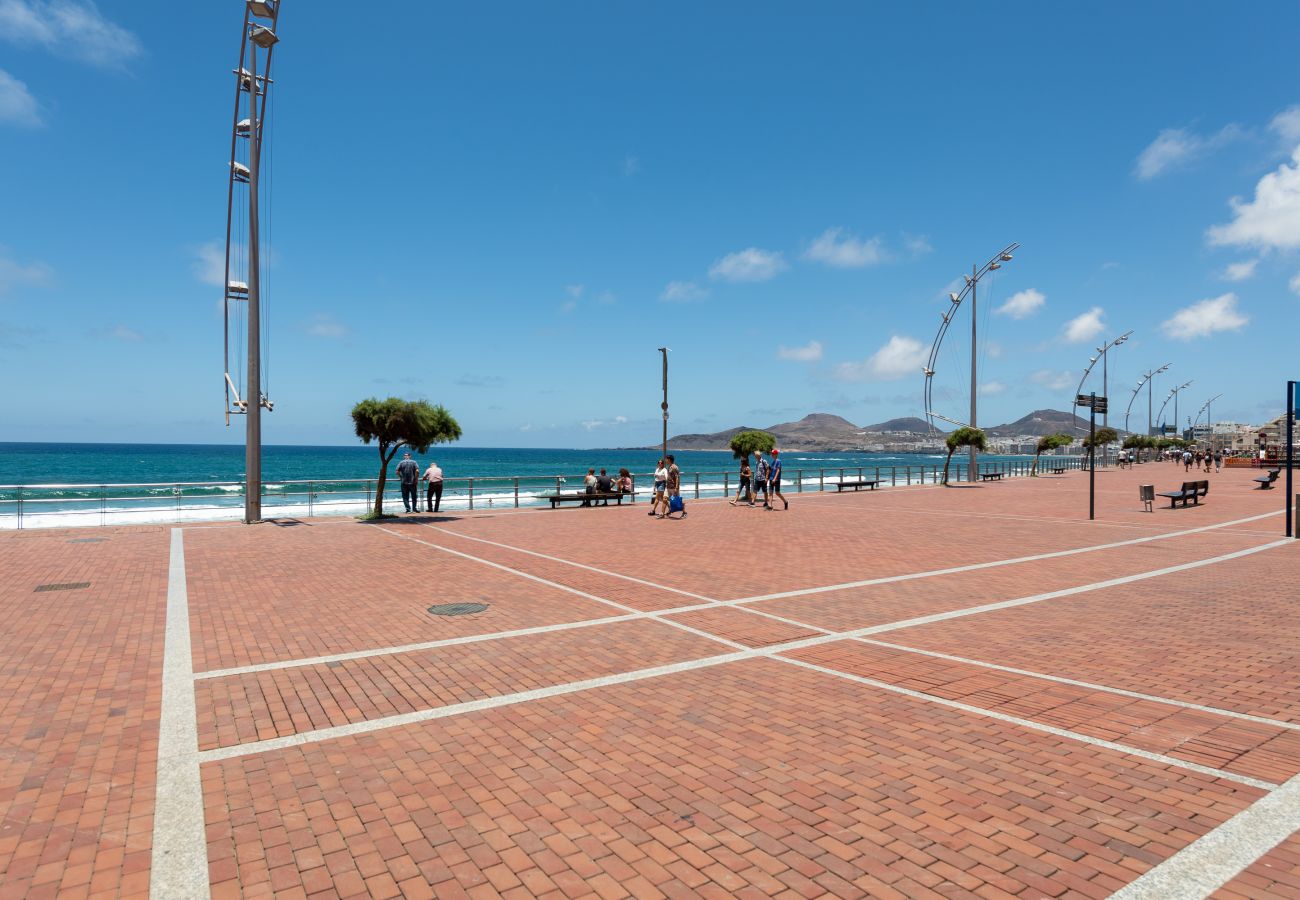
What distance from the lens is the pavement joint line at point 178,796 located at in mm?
3145

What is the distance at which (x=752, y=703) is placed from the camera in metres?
5.29

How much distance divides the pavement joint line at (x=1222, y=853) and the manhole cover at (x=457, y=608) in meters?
6.54

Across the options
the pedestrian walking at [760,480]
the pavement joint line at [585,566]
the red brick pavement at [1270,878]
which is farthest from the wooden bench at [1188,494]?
the red brick pavement at [1270,878]

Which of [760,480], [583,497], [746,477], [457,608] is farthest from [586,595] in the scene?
[746,477]

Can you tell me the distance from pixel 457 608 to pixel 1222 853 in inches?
275

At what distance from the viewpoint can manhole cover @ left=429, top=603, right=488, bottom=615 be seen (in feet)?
26.9

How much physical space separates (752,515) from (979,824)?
16324 mm

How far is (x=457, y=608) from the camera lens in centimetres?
840

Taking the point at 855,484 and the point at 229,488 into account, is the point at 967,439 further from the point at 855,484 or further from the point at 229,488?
the point at 229,488

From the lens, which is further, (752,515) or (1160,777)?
(752,515)

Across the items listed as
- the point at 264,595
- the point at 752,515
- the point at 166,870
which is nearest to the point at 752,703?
the point at 166,870

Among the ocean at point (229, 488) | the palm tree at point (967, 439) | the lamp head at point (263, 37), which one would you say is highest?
the lamp head at point (263, 37)

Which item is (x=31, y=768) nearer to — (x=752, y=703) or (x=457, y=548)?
(x=752, y=703)

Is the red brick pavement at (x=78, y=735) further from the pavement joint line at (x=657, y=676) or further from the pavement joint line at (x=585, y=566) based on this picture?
the pavement joint line at (x=585, y=566)
